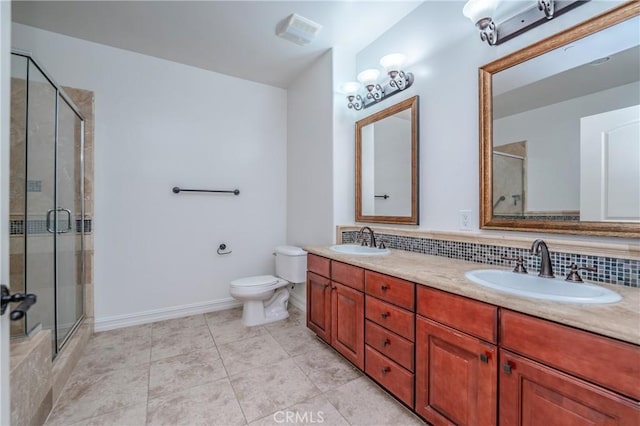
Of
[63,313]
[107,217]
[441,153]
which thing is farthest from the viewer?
[107,217]

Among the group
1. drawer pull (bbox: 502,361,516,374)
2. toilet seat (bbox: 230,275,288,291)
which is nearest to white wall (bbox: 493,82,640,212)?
drawer pull (bbox: 502,361,516,374)

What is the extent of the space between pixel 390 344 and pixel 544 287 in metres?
0.75

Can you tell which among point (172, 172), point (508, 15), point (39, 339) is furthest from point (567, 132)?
point (172, 172)

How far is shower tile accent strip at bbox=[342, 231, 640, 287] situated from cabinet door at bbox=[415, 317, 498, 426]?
561mm

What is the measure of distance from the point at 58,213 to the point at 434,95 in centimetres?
282

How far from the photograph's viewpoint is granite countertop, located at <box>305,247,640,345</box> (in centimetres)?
75

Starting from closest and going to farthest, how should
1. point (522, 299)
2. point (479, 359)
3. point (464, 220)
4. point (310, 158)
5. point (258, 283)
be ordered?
point (522, 299) → point (479, 359) → point (464, 220) → point (258, 283) → point (310, 158)

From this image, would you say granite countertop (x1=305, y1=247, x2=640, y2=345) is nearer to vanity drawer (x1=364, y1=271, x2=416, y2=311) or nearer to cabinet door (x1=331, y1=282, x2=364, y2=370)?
vanity drawer (x1=364, y1=271, x2=416, y2=311)

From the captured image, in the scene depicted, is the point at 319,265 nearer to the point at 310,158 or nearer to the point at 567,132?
the point at 310,158

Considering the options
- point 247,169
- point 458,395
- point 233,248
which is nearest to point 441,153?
point 458,395

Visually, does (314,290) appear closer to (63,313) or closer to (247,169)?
(247,169)

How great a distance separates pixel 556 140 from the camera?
130cm

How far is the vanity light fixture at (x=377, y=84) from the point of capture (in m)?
1.96

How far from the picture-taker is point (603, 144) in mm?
1164
